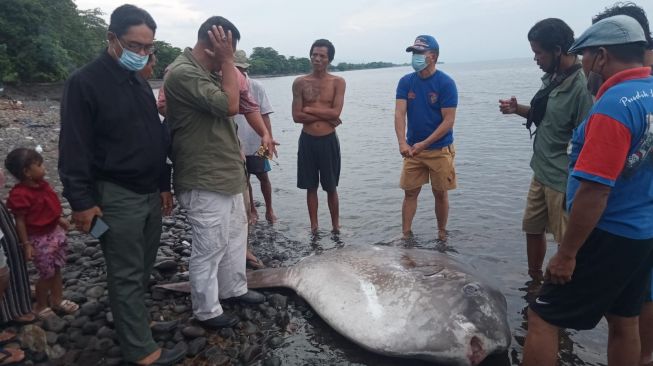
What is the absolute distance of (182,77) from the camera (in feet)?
11.1

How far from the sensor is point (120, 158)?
3.04m

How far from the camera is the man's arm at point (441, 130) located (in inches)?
225

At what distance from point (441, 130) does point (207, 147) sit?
10.5 feet

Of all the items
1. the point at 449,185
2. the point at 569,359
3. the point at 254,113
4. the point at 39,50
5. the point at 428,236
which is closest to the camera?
the point at 569,359

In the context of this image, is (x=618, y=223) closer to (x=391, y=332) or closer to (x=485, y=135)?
(x=391, y=332)

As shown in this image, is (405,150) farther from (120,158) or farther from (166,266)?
(120,158)

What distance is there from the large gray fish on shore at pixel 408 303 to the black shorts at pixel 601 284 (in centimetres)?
56

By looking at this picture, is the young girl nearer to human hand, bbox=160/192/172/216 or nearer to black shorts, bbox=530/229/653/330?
human hand, bbox=160/192/172/216

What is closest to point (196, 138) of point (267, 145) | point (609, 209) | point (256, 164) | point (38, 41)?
point (267, 145)

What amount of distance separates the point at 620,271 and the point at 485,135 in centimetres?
1426

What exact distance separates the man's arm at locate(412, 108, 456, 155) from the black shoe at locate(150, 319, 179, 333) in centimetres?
345

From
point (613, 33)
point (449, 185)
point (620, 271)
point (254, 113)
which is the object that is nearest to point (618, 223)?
point (620, 271)

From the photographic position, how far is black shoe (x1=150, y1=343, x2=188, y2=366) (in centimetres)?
325

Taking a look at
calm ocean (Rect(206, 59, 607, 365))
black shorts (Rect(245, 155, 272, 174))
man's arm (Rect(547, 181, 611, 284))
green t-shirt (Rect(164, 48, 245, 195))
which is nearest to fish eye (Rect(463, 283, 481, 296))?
calm ocean (Rect(206, 59, 607, 365))
